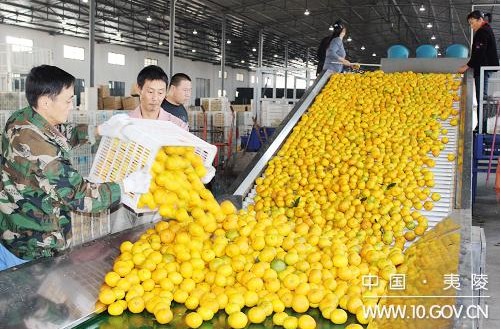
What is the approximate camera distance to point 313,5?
24375 millimetres

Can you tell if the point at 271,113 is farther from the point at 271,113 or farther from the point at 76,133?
the point at 76,133

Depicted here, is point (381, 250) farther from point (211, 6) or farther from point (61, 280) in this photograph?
point (211, 6)

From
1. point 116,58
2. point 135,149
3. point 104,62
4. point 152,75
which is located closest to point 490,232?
point 152,75

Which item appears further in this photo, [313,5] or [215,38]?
[215,38]

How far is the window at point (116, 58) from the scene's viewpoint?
2878 centimetres

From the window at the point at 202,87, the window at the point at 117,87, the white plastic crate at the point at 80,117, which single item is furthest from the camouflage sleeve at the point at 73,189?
the window at the point at 202,87

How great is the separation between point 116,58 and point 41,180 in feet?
92.8

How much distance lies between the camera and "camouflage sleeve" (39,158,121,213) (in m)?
A: 2.36

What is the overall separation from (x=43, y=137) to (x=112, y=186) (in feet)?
1.25

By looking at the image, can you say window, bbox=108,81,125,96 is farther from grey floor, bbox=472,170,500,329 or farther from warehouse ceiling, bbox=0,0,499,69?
grey floor, bbox=472,170,500,329

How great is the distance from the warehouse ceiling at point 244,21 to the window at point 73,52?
83cm

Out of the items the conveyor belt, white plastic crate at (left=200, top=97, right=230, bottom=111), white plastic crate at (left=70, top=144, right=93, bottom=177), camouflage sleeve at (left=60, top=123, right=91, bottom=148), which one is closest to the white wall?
white plastic crate at (left=200, top=97, right=230, bottom=111)

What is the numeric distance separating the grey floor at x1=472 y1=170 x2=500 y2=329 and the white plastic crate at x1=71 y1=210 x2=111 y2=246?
2.41 meters


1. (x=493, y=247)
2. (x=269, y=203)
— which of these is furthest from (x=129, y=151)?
(x=493, y=247)
